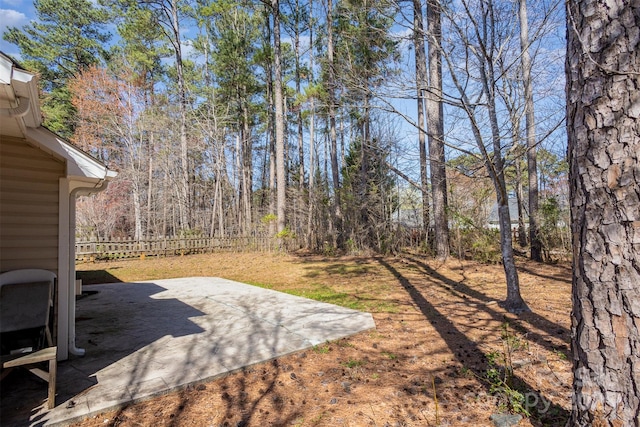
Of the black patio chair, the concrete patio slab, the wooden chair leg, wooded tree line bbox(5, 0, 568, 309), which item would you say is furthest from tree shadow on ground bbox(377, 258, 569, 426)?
the black patio chair

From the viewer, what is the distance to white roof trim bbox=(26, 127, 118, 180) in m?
2.56

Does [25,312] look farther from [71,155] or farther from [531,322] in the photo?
[531,322]

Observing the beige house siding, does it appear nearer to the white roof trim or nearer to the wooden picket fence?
the white roof trim

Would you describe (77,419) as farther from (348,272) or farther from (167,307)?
(348,272)

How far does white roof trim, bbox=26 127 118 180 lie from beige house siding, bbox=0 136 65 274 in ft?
0.89

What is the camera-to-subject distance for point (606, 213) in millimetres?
1330

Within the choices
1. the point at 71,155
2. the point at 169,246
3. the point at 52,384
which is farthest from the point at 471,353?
the point at 169,246

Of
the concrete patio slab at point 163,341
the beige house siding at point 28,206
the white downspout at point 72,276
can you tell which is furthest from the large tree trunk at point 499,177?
the beige house siding at point 28,206

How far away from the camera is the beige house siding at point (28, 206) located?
272 cm

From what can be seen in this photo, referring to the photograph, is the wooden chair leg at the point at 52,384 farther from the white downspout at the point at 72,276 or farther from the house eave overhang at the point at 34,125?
the house eave overhang at the point at 34,125

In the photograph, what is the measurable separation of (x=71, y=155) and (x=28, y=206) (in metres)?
0.61

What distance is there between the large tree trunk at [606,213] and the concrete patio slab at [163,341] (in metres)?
2.36

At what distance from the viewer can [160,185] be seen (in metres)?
20.1

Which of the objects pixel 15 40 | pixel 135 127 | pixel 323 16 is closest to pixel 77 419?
pixel 323 16
